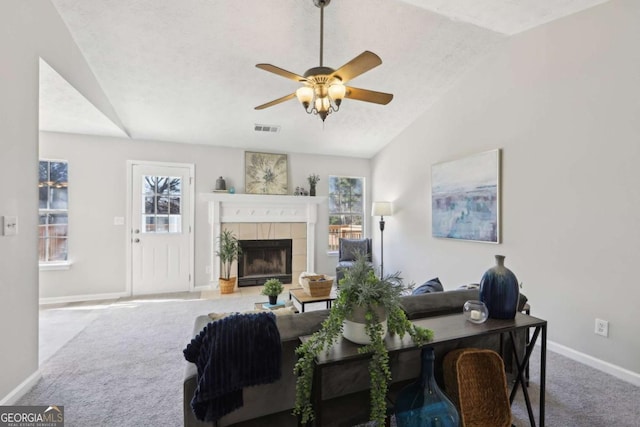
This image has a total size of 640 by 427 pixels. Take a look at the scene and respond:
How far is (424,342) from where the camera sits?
4.42 feet

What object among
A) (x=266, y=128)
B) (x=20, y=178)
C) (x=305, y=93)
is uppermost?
(x=266, y=128)

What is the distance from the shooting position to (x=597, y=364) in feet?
7.95

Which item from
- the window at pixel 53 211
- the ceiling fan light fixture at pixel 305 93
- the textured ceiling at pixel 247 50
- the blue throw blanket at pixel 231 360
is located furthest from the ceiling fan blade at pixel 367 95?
the window at pixel 53 211

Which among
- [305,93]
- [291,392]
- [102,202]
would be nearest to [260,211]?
[102,202]

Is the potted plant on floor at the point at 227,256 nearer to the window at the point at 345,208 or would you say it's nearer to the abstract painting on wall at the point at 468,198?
the window at the point at 345,208

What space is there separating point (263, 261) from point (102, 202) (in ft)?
8.64

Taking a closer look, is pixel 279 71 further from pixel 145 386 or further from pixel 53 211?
pixel 53 211

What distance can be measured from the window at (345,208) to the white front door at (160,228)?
2570 mm

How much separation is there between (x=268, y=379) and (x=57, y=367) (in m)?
2.32

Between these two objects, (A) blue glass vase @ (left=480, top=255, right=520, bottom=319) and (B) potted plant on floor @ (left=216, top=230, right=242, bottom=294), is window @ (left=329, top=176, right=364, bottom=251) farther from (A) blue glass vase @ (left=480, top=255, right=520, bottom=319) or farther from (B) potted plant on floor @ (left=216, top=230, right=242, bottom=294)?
(A) blue glass vase @ (left=480, top=255, right=520, bottom=319)

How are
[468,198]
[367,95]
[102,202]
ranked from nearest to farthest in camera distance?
1. [367,95]
2. [468,198]
3. [102,202]

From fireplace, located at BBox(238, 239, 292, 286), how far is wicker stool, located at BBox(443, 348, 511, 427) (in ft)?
12.6

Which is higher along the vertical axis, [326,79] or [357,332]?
[326,79]

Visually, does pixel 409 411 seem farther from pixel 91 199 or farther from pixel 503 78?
pixel 91 199
